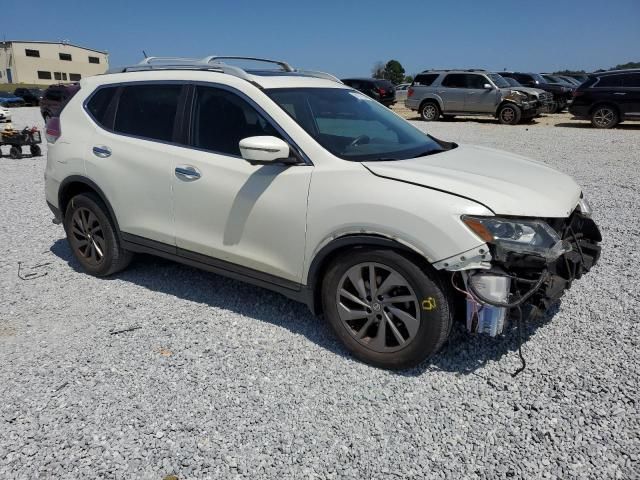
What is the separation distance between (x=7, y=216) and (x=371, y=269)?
20.0 ft

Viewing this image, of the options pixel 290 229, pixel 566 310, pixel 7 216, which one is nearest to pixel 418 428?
pixel 290 229

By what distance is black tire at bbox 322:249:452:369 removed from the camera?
299 cm

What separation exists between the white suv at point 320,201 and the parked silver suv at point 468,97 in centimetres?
1634

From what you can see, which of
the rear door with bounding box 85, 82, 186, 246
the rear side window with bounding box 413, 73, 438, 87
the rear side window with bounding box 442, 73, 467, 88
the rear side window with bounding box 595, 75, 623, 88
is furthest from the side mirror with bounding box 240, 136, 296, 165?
the rear side window with bounding box 413, 73, 438, 87

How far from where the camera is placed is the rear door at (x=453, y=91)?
65.0ft

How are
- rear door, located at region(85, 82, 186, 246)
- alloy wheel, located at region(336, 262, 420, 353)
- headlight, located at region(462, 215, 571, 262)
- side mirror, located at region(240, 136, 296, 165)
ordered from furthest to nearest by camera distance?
rear door, located at region(85, 82, 186, 246)
side mirror, located at region(240, 136, 296, 165)
alloy wheel, located at region(336, 262, 420, 353)
headlight, located at region(462, 215, 571, 262)

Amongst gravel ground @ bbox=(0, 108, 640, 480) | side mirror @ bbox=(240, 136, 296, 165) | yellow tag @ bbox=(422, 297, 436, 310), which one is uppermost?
side mirror @ bbox=(240, 136, 296, 165)

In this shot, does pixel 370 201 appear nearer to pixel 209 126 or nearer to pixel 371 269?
pixel 371 269

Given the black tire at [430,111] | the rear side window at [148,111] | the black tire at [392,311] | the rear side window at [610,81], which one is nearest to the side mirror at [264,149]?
the black tire at [392,311]

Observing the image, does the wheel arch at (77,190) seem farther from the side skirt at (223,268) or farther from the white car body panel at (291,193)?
the side skirt at (223,268)

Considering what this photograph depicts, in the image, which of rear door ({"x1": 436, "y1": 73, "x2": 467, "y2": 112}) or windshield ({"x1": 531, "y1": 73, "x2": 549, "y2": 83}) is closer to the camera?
rear door ({"x1": 436, "y1": 73, "x2": 467, "y2": 112})

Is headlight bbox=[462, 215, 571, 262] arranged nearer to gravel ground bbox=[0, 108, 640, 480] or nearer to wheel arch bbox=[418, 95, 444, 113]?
gravel ground bbox=[0, 108, 640, 480]

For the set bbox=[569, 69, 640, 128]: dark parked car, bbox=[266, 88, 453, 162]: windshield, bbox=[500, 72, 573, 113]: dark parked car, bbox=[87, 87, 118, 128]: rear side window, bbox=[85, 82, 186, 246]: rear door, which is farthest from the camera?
bbox=[500, 72, 573, 113]: dark parked car

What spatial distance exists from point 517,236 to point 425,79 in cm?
1932
